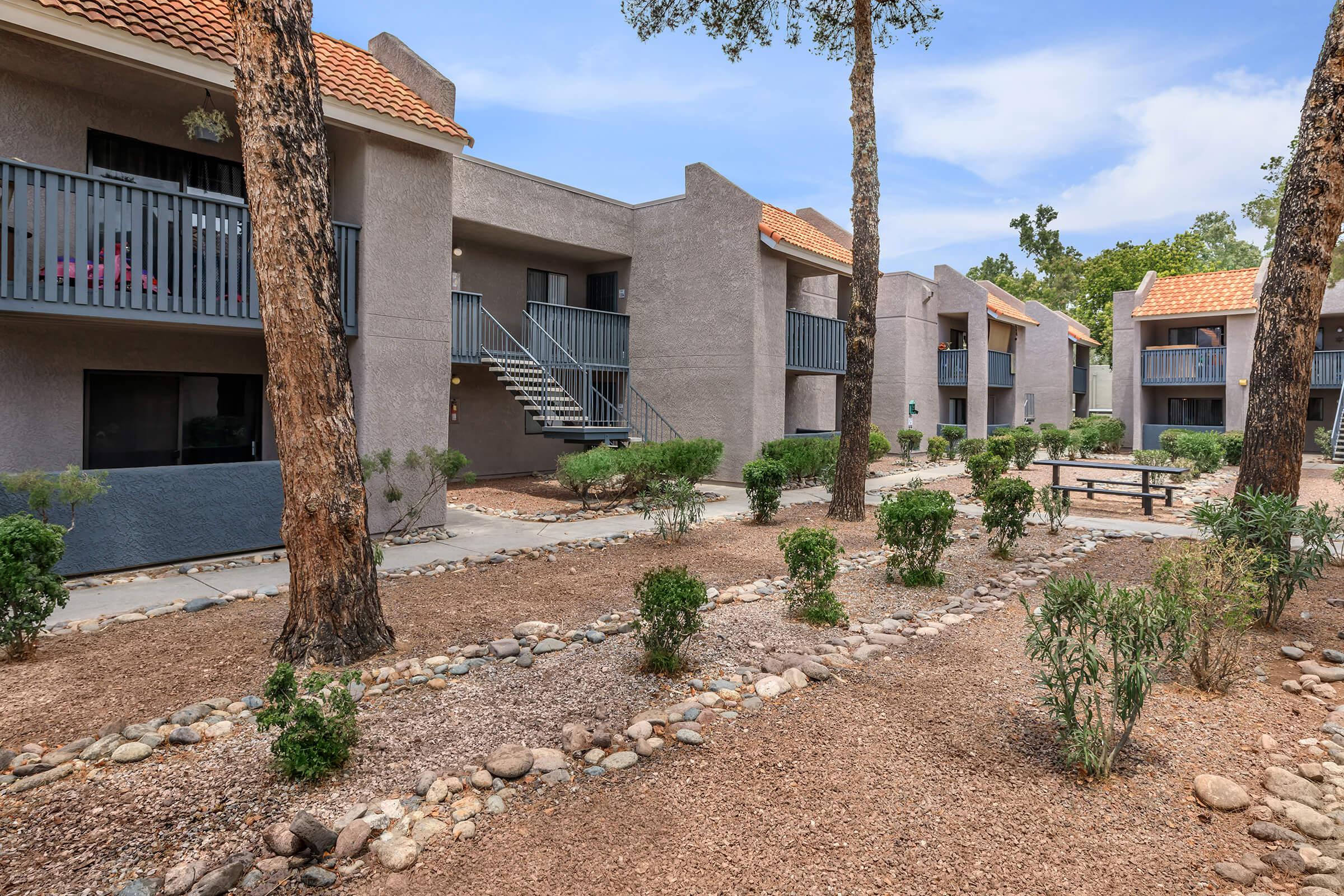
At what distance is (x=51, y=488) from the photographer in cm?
684

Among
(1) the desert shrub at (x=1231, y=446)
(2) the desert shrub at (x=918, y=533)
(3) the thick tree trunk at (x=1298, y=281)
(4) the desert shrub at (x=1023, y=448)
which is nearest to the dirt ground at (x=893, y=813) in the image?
(2) the desert shrub at (x=918, y=533)

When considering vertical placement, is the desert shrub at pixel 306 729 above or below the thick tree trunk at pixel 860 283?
below

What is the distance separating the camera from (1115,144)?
32.2 metres

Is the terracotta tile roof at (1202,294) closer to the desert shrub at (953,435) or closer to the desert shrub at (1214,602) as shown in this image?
the desert shrub at (953,435)

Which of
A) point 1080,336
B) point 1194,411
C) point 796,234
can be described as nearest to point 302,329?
point 796,234

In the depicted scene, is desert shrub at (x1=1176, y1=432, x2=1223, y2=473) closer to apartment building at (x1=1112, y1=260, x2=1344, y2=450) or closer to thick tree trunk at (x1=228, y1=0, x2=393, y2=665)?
apartment building at (x1=1112, y1=260, x2=1344, y2=450)

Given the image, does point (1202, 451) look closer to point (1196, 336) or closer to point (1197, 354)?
point (1197, 354)

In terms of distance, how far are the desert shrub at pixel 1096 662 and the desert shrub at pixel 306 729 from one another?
3.67 meters

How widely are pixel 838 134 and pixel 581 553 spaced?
8.32m

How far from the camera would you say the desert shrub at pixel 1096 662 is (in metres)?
3.62

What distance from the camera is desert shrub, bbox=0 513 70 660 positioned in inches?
199

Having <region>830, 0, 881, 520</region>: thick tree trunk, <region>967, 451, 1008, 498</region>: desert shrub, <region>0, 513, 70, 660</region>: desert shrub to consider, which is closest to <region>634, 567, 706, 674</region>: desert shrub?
<region>0, 513, 70, 660</region>: desert shrub

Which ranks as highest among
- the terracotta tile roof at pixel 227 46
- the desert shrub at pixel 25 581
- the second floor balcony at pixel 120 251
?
the terracotta tile roof at pixel 227 46

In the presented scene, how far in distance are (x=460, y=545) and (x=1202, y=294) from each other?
28948 mm
